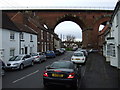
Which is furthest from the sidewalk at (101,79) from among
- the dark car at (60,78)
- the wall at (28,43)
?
the wall at (28,43)

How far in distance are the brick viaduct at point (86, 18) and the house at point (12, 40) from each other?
21.6m

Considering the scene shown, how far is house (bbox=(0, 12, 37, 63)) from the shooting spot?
16141 millimetres

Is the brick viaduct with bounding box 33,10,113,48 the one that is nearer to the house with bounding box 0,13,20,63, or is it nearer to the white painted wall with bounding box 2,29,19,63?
the house with bounding box 0,13,20,63

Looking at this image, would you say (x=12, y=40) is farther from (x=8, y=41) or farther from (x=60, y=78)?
(x=60, y=78)

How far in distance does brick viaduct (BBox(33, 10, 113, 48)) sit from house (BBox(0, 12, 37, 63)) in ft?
70.9

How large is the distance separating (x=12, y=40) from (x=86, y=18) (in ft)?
110

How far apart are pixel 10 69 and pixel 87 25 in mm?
37683

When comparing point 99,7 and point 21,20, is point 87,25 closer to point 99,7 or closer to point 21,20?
point 99,7

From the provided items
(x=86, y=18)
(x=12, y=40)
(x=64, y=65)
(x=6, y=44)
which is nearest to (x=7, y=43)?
(x=6, y=44)

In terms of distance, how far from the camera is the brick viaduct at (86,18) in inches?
1805

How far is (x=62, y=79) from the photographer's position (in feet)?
20.5

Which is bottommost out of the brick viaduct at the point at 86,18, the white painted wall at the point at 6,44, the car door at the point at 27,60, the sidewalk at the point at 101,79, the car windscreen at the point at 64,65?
the sidewalk at the point at 101,79

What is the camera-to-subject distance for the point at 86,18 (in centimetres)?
4606

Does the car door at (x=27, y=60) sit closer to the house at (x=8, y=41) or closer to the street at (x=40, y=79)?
the street at (x=40, y=79)
